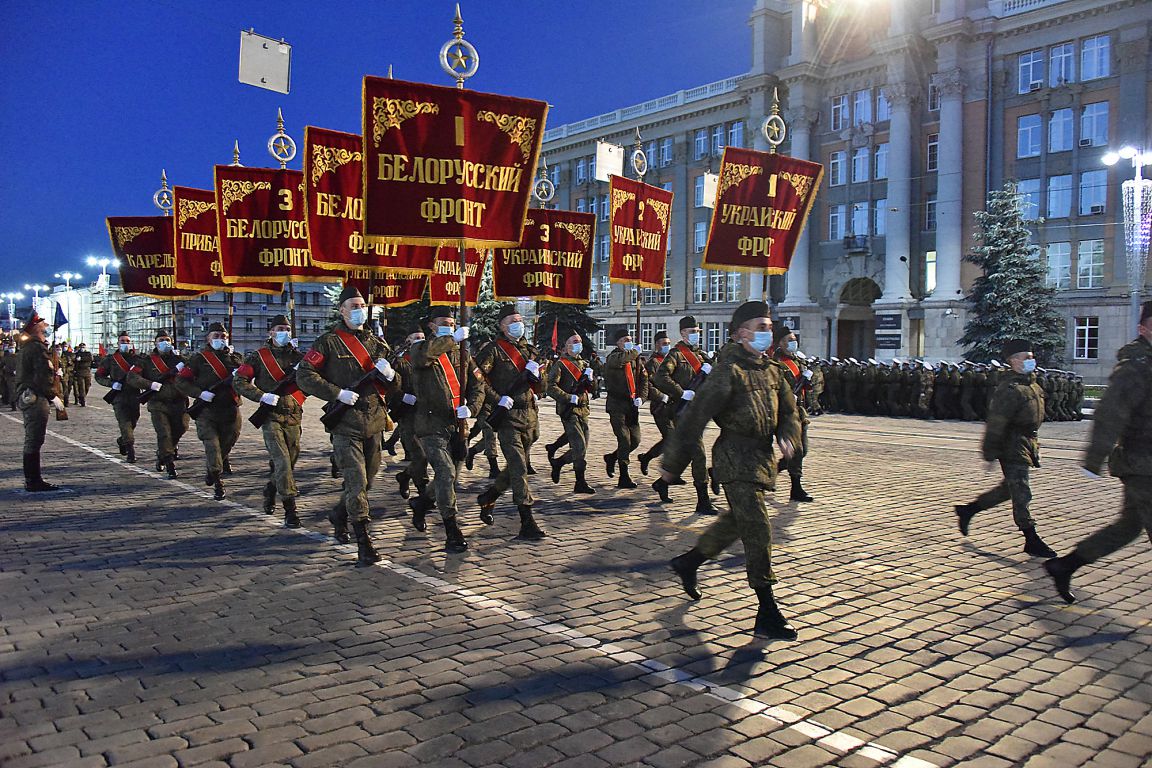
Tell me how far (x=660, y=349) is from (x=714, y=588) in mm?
6019

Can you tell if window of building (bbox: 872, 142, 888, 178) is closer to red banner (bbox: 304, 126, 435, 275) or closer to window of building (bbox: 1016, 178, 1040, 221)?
window of building (bbox: 1016, 178, 1040, 221)

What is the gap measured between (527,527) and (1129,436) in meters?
4.61

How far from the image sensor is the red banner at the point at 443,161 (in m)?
8.42

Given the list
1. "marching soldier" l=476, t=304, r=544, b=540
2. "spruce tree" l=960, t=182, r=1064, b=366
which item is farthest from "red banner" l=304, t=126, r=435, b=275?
"spruce tree" l=960, t=182, r=1064, b=366

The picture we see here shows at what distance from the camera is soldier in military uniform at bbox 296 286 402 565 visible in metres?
7.02

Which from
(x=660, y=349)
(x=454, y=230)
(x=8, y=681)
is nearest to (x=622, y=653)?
(x=8, y=681)

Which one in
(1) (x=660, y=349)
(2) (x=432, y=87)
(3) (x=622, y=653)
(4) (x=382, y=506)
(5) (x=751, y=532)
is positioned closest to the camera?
(3) (x=622, y=653)

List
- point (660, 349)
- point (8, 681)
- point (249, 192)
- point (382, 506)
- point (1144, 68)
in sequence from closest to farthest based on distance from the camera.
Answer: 1. point (8, 681)
2. point (382, 506)
3. point (660, 349)
4. point (249, 192)
5. point (1144, 68)

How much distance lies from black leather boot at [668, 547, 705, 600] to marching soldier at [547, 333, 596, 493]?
4454mm

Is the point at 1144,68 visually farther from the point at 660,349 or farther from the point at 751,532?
the point at 751,532

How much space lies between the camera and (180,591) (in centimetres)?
601

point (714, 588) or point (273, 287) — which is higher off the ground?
point (273, 287)

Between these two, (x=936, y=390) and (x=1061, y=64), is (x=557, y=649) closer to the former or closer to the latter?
(x=936, y=390)

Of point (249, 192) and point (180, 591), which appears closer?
point (180, 591)
